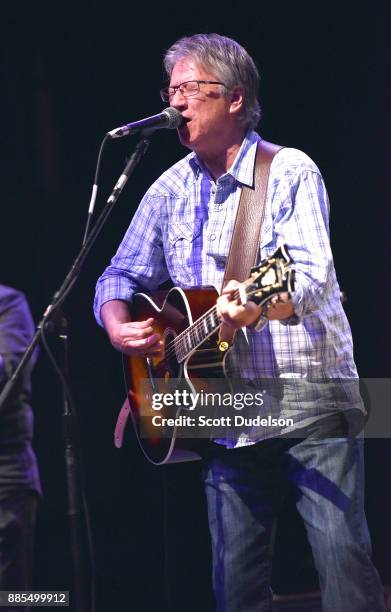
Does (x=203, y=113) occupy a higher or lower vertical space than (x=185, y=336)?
higher

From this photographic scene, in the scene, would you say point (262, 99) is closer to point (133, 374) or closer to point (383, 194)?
point (383, 194)

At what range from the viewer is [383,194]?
13.2 feet

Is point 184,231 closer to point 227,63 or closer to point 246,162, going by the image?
point 246,162

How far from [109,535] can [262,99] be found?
2.31 meters

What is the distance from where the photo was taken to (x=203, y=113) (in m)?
2.64

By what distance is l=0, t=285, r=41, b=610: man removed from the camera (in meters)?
3.31

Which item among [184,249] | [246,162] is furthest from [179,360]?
[246,162]

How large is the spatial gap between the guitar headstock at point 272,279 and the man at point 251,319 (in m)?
0.04

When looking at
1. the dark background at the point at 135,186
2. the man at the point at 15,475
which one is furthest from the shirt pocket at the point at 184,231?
the dark background at the point at 135,186

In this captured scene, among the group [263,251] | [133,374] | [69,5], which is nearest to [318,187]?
[263,251]

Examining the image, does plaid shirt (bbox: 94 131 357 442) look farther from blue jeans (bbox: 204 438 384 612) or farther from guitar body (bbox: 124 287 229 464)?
blue jeans (bbox: 204 438 384 612)

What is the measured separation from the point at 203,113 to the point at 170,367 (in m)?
0.82

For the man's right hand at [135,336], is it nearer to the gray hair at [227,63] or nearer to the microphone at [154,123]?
the microphone at [154,123]

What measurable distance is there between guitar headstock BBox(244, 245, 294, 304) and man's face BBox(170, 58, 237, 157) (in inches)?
28.4
